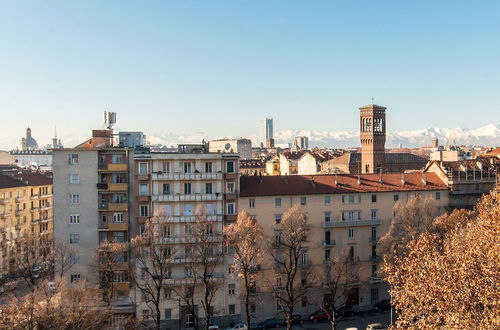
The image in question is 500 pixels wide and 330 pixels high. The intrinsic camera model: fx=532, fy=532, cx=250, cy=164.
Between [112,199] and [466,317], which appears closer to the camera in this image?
[466,317]

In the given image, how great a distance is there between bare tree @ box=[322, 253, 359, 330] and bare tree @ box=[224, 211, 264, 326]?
10.4m

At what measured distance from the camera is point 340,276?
2516 inches

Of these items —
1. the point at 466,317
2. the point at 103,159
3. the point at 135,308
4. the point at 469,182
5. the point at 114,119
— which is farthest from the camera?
the point at 114,119

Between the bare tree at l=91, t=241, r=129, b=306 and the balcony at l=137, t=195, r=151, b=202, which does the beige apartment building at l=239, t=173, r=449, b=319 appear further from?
the bare tree at l=91, t=241, r=129, b=306

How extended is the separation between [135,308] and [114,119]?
32.7 metres

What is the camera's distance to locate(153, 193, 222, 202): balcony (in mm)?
64125

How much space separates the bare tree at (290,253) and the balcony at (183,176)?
32.3 ft

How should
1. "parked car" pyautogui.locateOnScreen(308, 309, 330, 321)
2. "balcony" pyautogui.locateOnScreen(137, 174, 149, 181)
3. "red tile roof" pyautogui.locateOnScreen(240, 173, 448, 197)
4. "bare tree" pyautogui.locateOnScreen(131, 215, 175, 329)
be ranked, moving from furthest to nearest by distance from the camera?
"red tile roof" pyautogui.locateOnScreen(240, 173, 448, 197) < "parked car" pyautogui.locateOnScreen(308, 309, 330, 321) < "balcony" pyautogui.locateOnScreen(137, 174, 149, 181) < "bare tree" pyautogui.locateOnScreen(131, 215, 175, 329)

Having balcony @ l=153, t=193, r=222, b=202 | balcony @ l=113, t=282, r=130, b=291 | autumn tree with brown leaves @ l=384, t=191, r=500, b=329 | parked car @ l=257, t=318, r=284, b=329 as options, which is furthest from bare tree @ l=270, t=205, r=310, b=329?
autumn tree with brown leaves @ l=384, t=191, r=500, b=329

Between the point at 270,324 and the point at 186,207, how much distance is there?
17298mm

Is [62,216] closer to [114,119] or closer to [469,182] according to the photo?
[114,119]

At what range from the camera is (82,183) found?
6562 centimetres

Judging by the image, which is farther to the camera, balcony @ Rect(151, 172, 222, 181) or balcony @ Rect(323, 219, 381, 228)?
balcony @ Rect(323, 219, 381, 228)

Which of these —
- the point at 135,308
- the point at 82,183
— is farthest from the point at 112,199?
the point at 135,308
